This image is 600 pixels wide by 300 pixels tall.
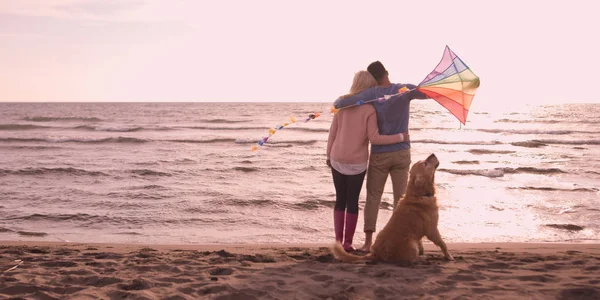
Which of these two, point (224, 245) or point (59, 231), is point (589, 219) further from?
point (59, 231)

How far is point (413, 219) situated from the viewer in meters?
5.15

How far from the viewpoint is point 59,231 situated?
8.26m

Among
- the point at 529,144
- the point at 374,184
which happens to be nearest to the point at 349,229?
the point at 374,184

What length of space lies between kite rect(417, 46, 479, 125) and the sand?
1.56m

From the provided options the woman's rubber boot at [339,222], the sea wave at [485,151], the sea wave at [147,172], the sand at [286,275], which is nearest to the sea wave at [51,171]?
the sea wave at [147,172]

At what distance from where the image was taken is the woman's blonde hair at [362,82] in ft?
18.2

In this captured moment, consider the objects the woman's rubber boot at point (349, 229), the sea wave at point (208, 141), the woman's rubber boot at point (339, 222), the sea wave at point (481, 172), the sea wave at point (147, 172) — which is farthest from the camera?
the sea wave at point (208, 141)

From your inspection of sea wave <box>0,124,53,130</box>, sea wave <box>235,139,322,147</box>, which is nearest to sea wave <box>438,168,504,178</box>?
sea wave <box>235,139,322,147</box>

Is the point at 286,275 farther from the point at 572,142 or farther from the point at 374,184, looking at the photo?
the point at 572,142

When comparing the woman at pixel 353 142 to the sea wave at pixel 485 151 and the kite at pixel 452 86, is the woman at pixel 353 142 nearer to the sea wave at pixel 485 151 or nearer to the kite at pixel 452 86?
the kite at pixel 452 86

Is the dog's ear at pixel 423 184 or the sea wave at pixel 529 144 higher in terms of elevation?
the dog's ear at pixel 423 184

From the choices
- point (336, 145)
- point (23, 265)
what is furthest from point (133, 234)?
point (336, 145)

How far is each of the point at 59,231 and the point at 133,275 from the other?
392 cm

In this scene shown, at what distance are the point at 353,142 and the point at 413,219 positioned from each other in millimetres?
994
